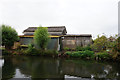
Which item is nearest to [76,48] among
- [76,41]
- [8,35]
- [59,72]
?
[76,41]

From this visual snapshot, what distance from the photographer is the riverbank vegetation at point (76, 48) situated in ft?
30.0

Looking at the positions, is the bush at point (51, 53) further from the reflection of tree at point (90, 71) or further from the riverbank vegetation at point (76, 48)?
the reflection of tree at point (90, 71)

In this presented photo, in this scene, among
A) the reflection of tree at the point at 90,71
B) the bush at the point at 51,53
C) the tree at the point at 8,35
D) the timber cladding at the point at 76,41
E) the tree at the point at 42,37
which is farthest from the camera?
the timber cladding at the point at 76,41

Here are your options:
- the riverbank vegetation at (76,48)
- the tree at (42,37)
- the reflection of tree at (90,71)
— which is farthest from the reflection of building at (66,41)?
the reflection of tree at (90,71)

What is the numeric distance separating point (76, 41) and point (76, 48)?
148 cm

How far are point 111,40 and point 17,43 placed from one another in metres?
15.8

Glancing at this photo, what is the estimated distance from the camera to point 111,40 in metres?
9.59

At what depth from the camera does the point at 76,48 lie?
46.2 ft

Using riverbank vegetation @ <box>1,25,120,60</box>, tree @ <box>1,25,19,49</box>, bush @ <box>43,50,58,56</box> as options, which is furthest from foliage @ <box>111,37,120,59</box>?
tree @ <box>1,25,19,49</box>

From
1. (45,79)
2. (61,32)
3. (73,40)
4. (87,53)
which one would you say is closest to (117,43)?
(87,53)

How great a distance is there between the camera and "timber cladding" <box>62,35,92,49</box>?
14300 mm

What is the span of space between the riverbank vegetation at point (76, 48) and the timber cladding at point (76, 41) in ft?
3.27

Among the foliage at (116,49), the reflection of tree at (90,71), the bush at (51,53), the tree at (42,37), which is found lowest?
the reflection of tree at (90,71)

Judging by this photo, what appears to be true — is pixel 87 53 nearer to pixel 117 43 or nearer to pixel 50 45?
pixel 117 43
